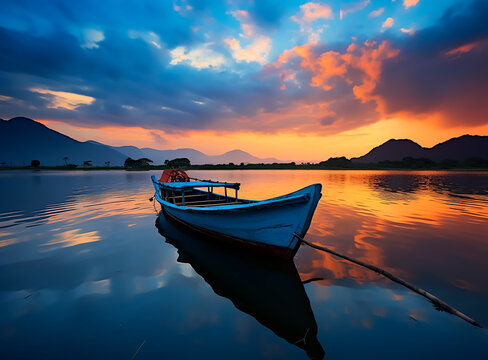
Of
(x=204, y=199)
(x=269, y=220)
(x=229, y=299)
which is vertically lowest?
(x=229, y=299)

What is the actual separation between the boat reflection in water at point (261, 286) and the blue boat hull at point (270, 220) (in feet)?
2.25

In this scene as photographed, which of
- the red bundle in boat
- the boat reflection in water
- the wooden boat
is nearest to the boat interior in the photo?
the red bundle in boat

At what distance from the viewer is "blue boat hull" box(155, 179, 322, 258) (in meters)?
5.61

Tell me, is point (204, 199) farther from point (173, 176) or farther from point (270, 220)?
point (270, 220)

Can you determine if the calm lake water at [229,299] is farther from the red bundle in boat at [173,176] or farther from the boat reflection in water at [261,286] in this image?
the red bundle in boat at [173,176]

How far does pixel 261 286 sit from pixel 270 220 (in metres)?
2.00

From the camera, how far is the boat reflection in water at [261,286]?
425 cm

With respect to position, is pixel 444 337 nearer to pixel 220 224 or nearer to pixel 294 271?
pixel 294 271

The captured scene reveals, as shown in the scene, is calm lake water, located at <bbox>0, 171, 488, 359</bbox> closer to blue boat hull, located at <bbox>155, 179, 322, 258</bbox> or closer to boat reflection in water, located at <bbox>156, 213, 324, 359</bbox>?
boat reflection in water, located at <bbox>156, 213, 324, 359</bbox>

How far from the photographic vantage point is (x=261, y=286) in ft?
19.2

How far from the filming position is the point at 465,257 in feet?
24.7

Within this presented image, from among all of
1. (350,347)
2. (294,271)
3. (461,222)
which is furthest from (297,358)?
(461,222)

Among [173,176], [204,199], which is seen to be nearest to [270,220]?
[204,199]

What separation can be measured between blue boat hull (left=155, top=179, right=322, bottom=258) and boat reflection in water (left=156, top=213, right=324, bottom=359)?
2.25 feet
